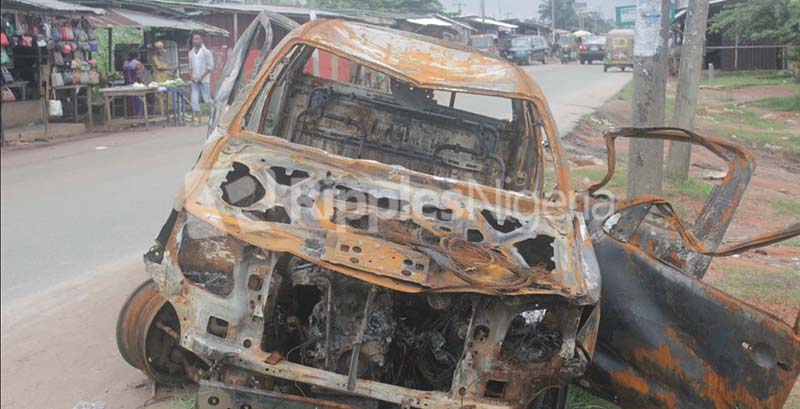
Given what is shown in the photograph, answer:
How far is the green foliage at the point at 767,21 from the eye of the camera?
2028 centimetres

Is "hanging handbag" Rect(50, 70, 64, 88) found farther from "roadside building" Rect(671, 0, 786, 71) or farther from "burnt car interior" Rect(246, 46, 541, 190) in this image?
"roadside building" Rect(671, 0, 786, 71)

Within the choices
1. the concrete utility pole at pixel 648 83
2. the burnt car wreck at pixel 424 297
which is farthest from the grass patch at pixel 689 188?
the burnt car wreck at pixel 424 297

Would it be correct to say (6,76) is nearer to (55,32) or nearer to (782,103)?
(55,32)

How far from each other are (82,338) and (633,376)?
350cm

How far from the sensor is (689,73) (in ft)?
31.1

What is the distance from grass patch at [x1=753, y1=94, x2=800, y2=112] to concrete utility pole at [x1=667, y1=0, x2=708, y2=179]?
37.5 ft

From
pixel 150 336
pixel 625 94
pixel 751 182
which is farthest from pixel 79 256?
pixel 625 94

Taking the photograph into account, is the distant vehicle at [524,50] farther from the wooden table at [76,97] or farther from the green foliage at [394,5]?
the wooden table at [76,97]

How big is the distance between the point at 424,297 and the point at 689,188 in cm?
671

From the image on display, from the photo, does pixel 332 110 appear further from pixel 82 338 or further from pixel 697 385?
pixel 697 385

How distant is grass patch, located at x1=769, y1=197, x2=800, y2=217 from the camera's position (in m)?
8.87

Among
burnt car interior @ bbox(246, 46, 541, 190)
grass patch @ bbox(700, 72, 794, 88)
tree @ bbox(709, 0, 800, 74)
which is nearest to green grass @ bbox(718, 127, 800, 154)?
tree @ bbox(709, 0, 800, 74)

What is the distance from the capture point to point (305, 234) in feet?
11.1

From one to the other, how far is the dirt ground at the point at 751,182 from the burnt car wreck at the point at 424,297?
3.82ft
